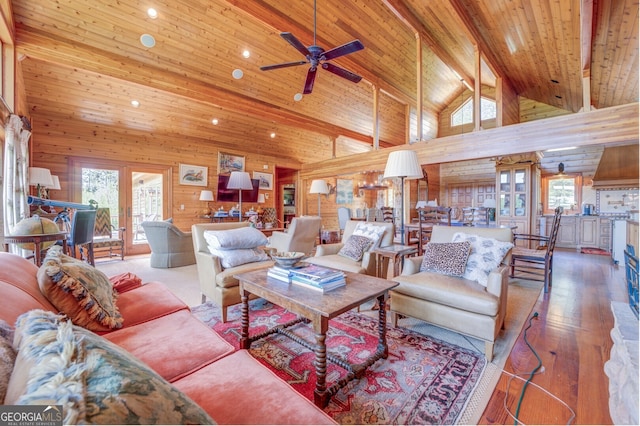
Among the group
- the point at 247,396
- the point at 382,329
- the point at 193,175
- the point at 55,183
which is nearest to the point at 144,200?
the point at 193,175

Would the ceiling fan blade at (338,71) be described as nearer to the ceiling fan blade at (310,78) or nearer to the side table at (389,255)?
the ceiling fan blade at (310,78)

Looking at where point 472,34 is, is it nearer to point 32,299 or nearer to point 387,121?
point 387,121

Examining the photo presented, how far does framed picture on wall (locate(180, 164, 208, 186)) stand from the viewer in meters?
6.66

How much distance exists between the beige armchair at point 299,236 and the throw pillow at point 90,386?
338cm

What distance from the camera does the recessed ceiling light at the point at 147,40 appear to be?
4234mm

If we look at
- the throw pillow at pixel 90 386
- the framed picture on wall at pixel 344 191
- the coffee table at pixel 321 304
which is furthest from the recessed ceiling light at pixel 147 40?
the framed picture on wall at pixel 344 191

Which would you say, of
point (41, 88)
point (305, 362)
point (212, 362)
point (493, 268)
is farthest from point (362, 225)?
point (41, 88)

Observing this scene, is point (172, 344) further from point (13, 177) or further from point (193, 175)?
point (193, 175)

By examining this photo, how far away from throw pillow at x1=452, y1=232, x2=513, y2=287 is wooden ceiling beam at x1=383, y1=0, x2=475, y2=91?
13.1 ft

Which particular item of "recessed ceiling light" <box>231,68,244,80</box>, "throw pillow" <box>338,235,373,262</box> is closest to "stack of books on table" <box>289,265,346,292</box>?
"throw pillow" <box>338,235,373,262</box>

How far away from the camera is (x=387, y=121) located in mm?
8734

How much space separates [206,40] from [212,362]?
210 inches

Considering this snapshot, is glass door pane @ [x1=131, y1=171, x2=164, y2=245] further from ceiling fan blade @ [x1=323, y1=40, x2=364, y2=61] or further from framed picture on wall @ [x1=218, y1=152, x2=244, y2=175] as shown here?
ceiling fan blade @ [x1=323, y1=40, x2=364, y2=61]

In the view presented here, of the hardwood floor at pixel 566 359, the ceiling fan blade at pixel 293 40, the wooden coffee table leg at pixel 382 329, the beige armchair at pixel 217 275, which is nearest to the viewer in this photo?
the hardwood floor at pixel 566 359
